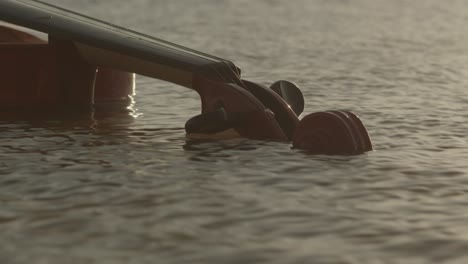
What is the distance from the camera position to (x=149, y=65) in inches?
288

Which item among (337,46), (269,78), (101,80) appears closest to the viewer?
(101,80)

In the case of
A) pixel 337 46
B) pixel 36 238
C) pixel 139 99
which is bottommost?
pixel 36 238

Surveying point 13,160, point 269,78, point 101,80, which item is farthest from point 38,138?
point 269,78

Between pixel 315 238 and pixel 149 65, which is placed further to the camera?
pixel 149 65

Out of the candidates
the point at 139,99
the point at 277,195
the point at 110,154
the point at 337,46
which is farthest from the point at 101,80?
the point at 337,46

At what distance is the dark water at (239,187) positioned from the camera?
434cm

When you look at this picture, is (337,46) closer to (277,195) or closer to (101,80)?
(101,80)

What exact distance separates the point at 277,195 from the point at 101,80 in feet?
12.1

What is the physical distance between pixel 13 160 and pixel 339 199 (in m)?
2.16

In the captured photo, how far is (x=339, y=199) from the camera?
5.23 m

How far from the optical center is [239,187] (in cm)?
550

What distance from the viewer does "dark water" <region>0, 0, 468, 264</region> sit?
4.34m

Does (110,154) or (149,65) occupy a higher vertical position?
(149,65)

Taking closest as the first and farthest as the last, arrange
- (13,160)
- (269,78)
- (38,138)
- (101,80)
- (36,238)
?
(36,238) → (13,160) → (38,138) → (101,80) → (269,78)
